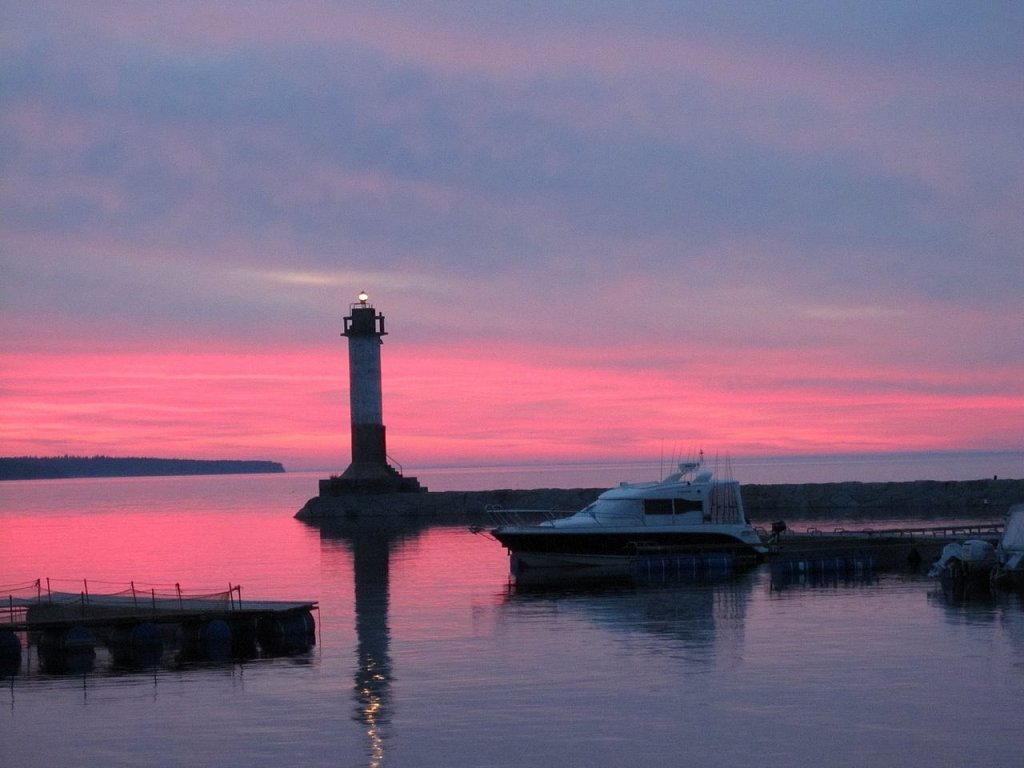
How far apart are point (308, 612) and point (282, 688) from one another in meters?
5.38

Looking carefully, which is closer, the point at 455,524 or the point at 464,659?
the point at 464,659

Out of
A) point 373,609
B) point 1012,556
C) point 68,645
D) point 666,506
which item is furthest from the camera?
point 666,506

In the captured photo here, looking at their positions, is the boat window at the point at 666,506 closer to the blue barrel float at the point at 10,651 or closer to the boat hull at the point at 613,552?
the boat hull at the point at 613,552

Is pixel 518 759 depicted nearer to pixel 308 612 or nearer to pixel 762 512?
pixel 308 612

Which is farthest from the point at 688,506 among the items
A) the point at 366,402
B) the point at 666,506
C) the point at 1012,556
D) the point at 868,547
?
the point at 366,402

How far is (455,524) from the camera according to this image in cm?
7450

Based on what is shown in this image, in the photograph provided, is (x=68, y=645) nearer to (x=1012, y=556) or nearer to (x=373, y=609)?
(x=373, y=609)

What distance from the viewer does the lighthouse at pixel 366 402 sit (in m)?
72.6

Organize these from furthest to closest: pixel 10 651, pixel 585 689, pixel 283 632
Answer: pixel 283 632
pixel 10 651
pixel 585 689

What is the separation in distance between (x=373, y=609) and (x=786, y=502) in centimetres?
4903

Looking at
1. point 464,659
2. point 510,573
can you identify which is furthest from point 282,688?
point 510,573

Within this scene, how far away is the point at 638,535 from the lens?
41781mm

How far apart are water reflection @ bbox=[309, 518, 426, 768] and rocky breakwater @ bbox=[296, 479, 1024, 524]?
4.48ft

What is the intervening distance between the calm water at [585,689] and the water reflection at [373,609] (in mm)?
96
